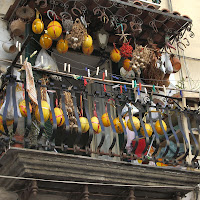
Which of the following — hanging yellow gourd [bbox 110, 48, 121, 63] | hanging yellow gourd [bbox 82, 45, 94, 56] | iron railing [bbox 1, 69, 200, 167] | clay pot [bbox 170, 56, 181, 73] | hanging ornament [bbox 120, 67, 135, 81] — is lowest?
A: iron railing [bbox 1, 69, 200, 167]

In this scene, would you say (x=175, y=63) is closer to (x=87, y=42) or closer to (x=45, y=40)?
(x=87, y=42)

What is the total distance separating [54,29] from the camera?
874 cm

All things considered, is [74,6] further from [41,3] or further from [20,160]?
[20,160]

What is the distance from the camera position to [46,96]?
27.7 ft

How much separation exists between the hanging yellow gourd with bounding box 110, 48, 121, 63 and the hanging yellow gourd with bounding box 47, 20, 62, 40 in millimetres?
1222

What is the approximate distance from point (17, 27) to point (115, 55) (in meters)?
1.72

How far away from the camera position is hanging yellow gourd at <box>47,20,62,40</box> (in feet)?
28.7

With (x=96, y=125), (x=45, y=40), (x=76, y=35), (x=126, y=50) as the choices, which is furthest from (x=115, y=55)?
(x=96, y=125)

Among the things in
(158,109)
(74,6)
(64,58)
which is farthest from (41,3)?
(158,109)

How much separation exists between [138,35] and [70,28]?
1.61 m

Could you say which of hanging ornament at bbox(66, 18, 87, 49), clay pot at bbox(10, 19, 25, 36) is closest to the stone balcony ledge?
hanging ornament at bbox(66, 18, 87, 49)

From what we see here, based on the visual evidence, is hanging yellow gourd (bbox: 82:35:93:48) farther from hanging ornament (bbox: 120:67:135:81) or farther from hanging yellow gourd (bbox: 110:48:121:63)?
hanging ornament (bbox: 120:67:135:81)

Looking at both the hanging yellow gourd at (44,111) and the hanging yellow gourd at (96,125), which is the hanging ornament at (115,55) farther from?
the hanging yellow gourd at (44,111)

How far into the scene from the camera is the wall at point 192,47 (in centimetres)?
1101
